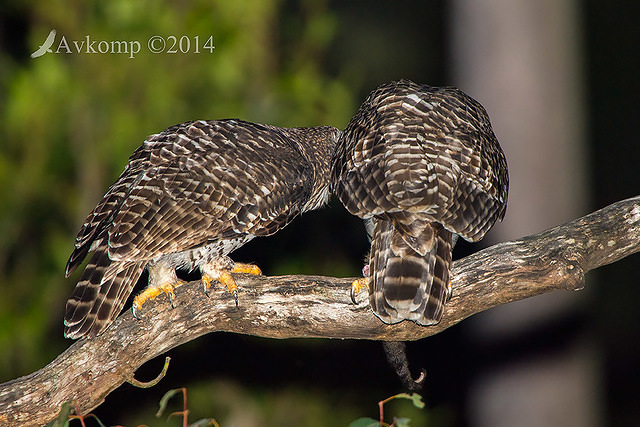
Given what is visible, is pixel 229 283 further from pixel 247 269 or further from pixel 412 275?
pixel 412 275

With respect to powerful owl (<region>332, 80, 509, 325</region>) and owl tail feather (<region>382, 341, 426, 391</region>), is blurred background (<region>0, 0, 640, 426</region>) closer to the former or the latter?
powerful owl (<region>332, 80, 509, 325</region>)

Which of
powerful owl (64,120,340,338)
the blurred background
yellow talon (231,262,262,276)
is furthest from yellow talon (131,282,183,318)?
the blurred background

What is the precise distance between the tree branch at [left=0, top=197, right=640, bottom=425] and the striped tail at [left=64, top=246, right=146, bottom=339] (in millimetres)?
146

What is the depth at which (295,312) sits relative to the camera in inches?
137

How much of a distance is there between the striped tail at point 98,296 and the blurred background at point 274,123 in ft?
6.29

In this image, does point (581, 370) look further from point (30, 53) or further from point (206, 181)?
point (30, 53)

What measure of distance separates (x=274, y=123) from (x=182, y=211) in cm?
227

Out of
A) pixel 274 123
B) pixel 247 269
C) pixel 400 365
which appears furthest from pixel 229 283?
pixel 274 123

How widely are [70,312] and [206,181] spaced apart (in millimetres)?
939

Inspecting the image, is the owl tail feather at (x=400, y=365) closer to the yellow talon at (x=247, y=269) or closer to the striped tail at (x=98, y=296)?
the yellow talon at (x=247, y=269)

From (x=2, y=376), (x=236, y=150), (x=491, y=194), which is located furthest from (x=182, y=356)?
(x=491, y=194)

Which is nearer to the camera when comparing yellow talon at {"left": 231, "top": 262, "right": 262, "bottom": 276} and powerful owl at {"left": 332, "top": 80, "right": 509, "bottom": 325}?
powerful owl at {"left": 332, "top": 80, "right": 509, "bottom": 325}

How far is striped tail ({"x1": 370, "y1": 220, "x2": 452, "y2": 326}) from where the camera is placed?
3139 mm

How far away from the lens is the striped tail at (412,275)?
3139mm
